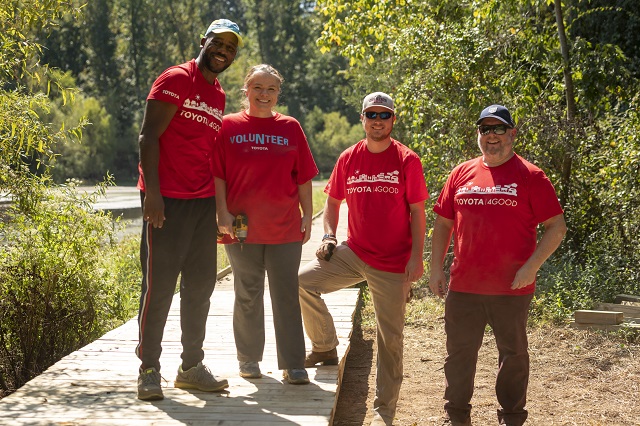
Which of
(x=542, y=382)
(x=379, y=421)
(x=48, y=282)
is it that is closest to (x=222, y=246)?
(x=48, y=282)

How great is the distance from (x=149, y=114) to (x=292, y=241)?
1201 mm

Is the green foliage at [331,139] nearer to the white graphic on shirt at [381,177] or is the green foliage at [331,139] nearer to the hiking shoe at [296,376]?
the hiking shoe at [296,376]

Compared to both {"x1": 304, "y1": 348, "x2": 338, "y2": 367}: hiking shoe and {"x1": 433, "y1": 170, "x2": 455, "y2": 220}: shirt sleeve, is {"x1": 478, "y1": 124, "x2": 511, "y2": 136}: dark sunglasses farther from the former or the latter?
{"x1": 304, "y1": 348, "x2": 338, "y2": 367}: hiking shoe

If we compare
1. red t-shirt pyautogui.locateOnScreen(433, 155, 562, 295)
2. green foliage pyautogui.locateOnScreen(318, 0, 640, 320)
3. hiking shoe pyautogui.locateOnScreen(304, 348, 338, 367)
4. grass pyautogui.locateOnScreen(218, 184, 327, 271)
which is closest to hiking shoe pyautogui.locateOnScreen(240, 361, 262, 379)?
hiking shoe pyautogui.locateOnScreen(304, 348, 338, 367)

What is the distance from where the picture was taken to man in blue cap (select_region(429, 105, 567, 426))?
4871 mm

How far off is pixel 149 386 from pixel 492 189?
7.36ft

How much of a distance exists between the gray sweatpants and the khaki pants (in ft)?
0.50

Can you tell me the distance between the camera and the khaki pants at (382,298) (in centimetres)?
530

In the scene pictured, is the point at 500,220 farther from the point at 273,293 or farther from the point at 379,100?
the point at 273,293

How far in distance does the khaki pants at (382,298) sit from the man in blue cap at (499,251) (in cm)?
32

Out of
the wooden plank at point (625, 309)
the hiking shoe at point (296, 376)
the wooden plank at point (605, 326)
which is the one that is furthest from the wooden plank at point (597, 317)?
the hiking shoe at point (296, 376)

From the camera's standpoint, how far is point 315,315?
19.5 ft

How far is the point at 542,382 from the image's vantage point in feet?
23.0

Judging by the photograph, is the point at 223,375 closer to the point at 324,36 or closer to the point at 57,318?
the point at 57,318
